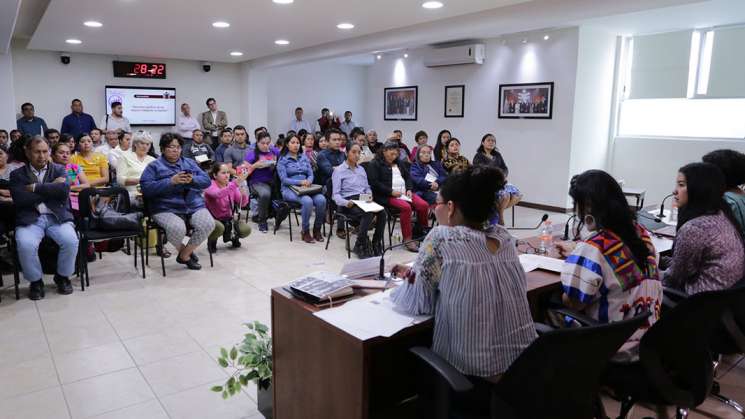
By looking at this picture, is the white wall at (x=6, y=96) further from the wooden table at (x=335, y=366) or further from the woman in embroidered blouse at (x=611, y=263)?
the woman in embroidered blouse at (x=611, y=263)

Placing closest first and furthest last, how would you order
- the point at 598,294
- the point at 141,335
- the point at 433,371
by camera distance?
1. the point at 433,371
2. the point at 598,294
3. the point at 141,335

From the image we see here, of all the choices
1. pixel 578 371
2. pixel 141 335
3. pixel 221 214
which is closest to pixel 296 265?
pixel 221 214

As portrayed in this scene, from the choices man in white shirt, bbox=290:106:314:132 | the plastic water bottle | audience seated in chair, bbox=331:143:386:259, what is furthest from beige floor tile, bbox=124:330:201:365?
man in white shirt, bbox=290:106:314:132

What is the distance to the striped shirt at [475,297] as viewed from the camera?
164 cm

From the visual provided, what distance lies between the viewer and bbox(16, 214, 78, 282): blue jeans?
391 centimetres

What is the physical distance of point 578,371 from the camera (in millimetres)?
1502

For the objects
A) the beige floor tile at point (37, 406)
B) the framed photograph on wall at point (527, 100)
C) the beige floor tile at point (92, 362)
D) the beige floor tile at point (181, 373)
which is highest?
the framed photograph on wall at point (527, 100)

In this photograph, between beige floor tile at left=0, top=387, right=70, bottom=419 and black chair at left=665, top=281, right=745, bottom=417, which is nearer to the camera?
black chair at left=665, top=281, right=745, bottom=417

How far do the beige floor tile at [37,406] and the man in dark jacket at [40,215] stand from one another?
5.24ft

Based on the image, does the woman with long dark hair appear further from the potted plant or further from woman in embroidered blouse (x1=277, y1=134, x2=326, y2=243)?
woman in embroidered blouse (x1=277, y1=134, x2=326, y2=243)

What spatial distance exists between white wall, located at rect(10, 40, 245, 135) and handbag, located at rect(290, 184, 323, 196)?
6.38 meters

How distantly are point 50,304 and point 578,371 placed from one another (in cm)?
386

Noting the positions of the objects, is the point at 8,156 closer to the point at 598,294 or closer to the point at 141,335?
the point at 141,335

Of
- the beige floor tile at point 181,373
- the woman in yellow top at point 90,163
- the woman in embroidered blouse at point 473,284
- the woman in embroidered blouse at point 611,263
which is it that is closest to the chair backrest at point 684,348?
the woman in embroidered blouse at point 611,263
